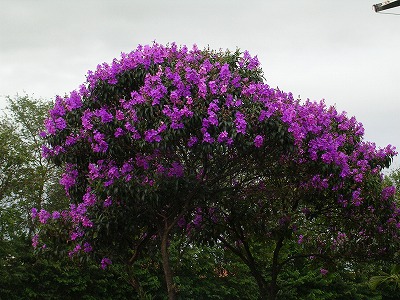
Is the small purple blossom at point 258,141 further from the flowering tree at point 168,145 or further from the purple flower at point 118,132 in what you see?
the purple flower at point 118,132

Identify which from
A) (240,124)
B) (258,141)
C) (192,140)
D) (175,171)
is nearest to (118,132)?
(175,171)

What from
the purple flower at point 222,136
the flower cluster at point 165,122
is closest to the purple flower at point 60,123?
the flower cluster at point 165,122

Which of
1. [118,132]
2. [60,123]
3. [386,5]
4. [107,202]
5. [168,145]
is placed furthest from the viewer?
[386,5]

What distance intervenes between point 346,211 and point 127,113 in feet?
19.1

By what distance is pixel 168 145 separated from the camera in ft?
26.3

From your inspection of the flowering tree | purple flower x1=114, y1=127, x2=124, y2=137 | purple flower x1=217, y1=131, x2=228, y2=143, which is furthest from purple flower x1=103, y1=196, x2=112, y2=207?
purple flower x1=217, y1=131, x2=228, y2=143

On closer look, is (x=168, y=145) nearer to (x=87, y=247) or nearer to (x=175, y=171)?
(x=175, y=171)

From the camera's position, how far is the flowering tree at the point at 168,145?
319 inches

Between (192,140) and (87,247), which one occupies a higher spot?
(192,140)

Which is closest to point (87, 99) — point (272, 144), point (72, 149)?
point (72, 149)

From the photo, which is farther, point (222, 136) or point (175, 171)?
point (175, 171)

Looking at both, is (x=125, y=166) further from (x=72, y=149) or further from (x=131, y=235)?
(x=131, y=235)

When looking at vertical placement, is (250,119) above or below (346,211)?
above

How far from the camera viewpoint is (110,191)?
27.0 feet
